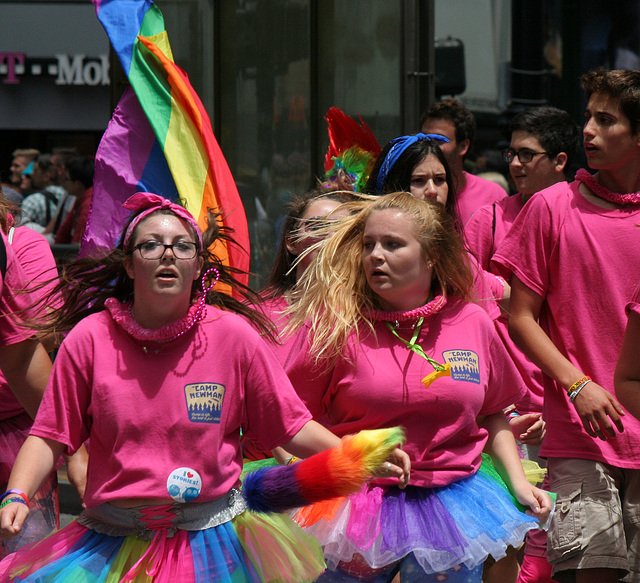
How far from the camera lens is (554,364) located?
3746mm

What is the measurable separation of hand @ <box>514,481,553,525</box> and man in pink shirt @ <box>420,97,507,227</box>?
2.37 m

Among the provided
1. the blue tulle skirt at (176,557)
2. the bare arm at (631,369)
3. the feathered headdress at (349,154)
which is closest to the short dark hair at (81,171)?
the feathered headdress at (349,154)

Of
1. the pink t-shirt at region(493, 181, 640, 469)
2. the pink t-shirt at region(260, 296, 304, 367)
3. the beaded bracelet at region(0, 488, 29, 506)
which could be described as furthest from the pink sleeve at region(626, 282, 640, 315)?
the beaded bracelet at region(0, 488, 29, 506)

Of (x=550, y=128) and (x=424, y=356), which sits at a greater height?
(x=550, y=128)

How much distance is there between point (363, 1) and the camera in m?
6.71

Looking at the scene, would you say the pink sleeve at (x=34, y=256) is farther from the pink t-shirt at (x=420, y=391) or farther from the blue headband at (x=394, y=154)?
the blue headband at (x=394, y=154)

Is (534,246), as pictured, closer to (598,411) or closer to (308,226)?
(598,411)

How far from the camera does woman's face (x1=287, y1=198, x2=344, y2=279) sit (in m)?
4.29

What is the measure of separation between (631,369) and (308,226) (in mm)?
1614

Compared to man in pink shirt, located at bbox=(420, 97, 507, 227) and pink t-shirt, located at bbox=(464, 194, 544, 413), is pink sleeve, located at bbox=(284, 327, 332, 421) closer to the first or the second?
pink t-shirt, located at bbox=(464, 194, 544, 413)

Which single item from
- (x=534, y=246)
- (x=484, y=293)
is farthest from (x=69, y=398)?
(x=534, y=246)

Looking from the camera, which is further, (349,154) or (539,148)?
(539,148)

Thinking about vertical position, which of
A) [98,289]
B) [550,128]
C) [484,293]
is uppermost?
[550,128]

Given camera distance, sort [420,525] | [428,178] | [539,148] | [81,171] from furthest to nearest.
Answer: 1. [81,171]
2. [539,148]
3. [428,178]
4. [420,525]
